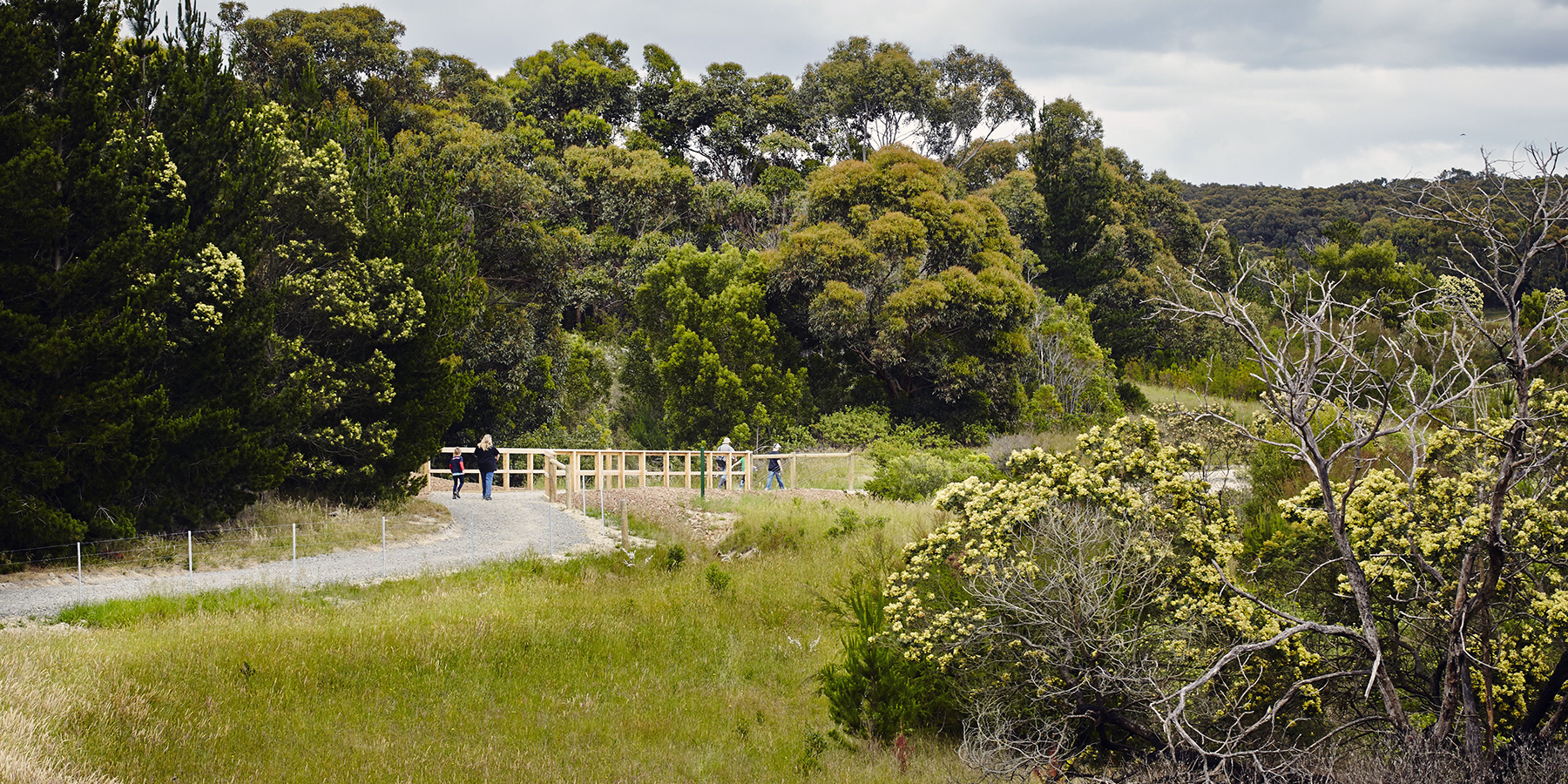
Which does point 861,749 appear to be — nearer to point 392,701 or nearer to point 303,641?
point 392,701

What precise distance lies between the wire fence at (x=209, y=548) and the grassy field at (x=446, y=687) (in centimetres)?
265

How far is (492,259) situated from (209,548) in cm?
1456

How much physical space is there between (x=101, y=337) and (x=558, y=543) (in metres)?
6.73

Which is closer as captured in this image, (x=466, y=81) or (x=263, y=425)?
(x=263, y=425)

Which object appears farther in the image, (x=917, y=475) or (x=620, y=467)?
(x=620, y=467)

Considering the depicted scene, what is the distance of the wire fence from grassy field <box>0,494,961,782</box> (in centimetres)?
265

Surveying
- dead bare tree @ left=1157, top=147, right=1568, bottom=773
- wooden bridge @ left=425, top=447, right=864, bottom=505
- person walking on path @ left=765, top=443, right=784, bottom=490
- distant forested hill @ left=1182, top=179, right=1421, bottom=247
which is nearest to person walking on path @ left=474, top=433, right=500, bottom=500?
wooden bridge @ left=425, top=447, right=864, bottom=505

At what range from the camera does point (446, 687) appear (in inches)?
354

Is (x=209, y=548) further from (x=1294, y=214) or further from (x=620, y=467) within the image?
(x=1294, y=214)

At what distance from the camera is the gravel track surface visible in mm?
11688

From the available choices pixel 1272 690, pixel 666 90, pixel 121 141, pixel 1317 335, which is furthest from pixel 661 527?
pixel 666 90

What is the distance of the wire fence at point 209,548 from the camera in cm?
1286

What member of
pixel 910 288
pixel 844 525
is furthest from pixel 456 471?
pixel 910 288

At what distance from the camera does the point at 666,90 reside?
46.7 meters
